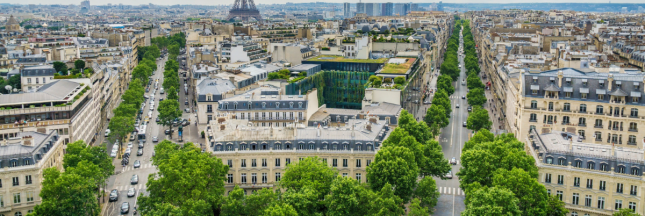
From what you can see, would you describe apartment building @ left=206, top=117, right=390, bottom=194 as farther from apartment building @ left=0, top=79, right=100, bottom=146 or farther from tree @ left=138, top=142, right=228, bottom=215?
apartment building @ left=0, top=79, right=100, bottom=146

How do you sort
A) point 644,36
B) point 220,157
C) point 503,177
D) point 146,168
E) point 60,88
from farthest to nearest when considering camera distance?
point 644,36
point 60,88
point 146,168
point 220,157
point 503,177

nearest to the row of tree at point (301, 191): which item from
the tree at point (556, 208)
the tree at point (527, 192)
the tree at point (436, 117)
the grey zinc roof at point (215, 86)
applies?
the tree at point (527, 192)

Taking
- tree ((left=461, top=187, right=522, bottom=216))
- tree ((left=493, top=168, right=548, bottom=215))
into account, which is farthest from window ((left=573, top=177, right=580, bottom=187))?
tree ((left=461, top=187, right=522, bottom=216))

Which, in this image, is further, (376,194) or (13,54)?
(13,54)

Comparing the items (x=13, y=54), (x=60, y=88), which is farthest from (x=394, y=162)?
(x=13, y=54)

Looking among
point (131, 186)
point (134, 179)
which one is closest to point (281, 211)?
point (131, 186)

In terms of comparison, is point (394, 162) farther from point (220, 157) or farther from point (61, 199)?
point (61, 199)

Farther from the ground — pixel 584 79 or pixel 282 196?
pixel 584 79
